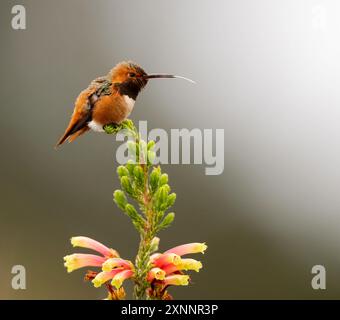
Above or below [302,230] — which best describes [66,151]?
above

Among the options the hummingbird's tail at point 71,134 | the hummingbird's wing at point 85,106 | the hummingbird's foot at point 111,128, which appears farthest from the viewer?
the hummingbird's wing at point 85,106

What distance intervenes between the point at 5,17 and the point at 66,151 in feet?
19.3

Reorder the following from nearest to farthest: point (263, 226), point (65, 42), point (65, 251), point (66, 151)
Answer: point (65, 251), point (263, 226), point (66, 151), point (65, 42)

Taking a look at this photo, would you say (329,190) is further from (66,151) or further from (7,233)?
(7,233)

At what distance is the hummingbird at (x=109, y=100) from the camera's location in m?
3.59

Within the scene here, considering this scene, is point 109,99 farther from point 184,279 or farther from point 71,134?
point 184,279

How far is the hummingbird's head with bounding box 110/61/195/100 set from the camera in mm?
3555

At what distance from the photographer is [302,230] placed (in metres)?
13.9

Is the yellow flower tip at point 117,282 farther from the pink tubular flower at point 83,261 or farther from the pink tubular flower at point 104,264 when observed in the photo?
the pink tubular flower at point 83,261

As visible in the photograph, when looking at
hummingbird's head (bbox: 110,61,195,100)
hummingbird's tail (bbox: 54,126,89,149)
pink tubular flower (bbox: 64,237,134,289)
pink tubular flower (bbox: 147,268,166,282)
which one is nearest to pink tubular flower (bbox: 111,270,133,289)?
pink tubular flower (bbox: 64,237,134,289)

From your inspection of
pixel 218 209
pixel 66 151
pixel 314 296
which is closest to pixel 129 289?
pixel 314 296

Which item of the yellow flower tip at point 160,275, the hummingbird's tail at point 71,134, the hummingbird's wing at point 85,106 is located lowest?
the yellow flower tip at point 160,275

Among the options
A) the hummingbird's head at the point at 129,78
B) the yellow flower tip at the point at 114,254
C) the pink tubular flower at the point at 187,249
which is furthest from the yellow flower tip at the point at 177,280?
the hummingbird's head at the point at 129,78
